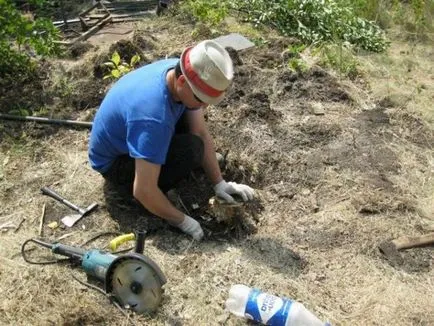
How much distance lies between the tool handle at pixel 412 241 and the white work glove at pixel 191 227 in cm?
118

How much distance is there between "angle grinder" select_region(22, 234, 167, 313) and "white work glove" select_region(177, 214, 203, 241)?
479 mm

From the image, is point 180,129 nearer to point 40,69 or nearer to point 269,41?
point 40,69

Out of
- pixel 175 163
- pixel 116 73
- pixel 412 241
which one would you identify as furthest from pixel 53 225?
pixel 412 241

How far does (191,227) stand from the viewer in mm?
3049

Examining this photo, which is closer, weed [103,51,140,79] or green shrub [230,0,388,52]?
weed [103,51,140,79]

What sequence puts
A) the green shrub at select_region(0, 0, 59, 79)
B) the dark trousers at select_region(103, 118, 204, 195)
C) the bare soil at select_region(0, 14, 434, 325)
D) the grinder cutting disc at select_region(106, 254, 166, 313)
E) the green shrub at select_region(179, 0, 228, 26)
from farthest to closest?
the green shrub at select_region(179, 0, 228, 26), the green shrub at select_region(0, 0, 59, 79), the dark trousers at select_region(103, 118, 204, 195), the bare soil at select_region(0, 14, 434, 325), the grinder cutting disc at select_region(106, 254, 166, 313)

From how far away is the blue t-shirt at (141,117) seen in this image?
264 cm

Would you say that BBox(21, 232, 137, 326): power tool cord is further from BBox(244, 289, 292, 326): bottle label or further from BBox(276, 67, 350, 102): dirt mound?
BBox(276, 67, 350, 102): dirt mound

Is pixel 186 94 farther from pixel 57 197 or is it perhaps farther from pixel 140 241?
pixel 57 197

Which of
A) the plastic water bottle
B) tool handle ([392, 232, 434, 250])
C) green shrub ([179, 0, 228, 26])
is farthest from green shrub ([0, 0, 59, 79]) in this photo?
tool handle ([392, 232, 434, 250])

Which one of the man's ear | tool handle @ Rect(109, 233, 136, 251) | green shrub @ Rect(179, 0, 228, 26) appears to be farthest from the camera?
green shrub @ Rect(179, 0, 228, 26)

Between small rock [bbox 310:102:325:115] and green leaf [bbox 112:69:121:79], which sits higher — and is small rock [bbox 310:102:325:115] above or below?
below

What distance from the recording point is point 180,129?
329cm

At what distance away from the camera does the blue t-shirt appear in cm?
264
